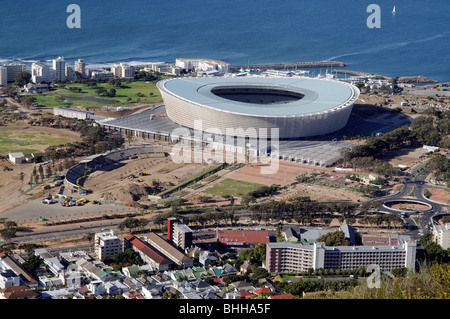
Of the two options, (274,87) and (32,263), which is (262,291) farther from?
(274,87)

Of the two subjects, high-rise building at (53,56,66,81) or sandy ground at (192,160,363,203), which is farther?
high-rise building at (53,56,66,81)

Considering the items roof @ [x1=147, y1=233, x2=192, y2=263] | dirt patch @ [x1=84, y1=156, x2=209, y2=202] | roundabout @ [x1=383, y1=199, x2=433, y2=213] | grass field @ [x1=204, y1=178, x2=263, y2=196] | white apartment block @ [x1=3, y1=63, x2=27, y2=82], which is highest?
white apartment block @ [x1=3, y1=63, x2=27, y2=82]

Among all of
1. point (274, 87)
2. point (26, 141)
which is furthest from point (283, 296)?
point (274, 87)

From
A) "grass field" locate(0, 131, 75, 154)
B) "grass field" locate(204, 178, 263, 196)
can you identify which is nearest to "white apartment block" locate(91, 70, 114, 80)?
Result: "grass field" locate(0, 131, 75, 154)

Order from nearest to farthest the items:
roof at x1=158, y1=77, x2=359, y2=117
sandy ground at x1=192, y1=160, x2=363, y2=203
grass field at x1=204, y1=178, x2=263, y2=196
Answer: sandy ground at x1=192, y1=160, x2=363, y2=203, grass field at x1=204, y1=178, x2=263, y2=196, roof at x1=158, y1=77, x2=359, y2=117

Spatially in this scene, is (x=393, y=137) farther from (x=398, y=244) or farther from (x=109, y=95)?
Answer: (x=109, y=95)

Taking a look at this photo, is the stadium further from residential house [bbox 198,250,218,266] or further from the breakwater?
the breakwater

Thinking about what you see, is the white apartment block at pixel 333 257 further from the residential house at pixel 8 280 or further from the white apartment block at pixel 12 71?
the white apartment block at pixel 12 71
